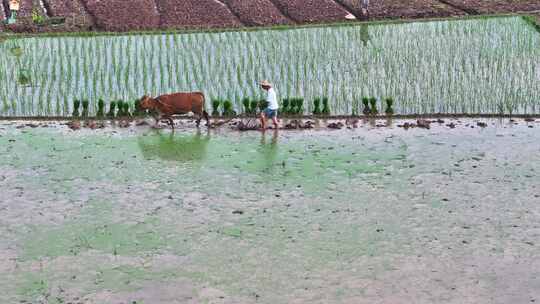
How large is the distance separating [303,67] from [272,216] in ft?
25.5

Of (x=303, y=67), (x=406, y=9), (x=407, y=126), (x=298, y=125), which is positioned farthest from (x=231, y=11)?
(x=407, y=126)

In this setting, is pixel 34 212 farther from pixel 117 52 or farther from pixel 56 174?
pixel 117 52

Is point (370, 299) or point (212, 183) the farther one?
point (212, 183)

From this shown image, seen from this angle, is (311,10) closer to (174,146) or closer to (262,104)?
(262,104)

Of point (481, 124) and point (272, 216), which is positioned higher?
point (481, 124)

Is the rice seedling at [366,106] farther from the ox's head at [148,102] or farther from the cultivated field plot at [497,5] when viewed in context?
the cultivated field plot at [497,5]

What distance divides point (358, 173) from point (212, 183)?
5.83 ft

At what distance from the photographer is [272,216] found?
866cm

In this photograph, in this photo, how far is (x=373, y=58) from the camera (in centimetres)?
1670

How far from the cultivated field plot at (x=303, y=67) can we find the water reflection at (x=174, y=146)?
7.25 ft

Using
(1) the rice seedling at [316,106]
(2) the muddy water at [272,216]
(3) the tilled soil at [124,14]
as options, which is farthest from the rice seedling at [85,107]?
(3) the tilled soil at [124,14]

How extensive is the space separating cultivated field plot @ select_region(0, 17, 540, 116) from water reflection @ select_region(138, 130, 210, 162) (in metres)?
2.21

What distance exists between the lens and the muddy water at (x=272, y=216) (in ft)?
23.1

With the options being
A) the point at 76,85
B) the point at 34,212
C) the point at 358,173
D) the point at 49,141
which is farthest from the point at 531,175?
the point at 76,85
